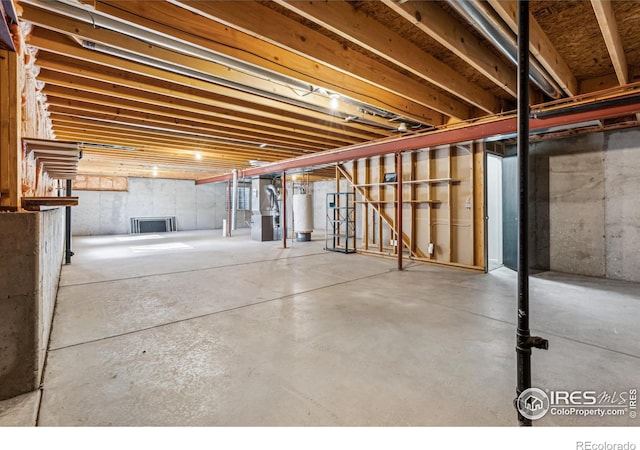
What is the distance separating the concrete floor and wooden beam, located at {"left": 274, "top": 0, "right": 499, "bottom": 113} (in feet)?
7.38

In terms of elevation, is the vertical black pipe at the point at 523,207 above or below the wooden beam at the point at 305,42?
below

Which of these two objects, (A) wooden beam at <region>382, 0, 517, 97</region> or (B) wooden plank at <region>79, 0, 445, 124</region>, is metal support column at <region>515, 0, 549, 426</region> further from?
(B) wooden plank at <region>79, 0, 445, 124</region>

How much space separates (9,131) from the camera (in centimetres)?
166

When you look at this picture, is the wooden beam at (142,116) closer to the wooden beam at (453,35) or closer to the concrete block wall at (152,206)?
the wooden beam at (453,35)

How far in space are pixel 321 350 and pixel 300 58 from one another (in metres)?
2.53

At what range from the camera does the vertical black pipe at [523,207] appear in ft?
3.45

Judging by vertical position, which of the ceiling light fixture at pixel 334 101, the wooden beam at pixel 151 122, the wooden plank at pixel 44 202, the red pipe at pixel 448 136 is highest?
the wooden beam at pixel 151 122

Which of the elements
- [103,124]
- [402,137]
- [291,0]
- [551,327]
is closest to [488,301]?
[551,327]

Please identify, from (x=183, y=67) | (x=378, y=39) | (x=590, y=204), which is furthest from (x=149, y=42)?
(x=590, y=204)

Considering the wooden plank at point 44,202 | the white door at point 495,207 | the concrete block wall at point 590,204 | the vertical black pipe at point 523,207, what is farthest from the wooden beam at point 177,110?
the concrete block wall at point 590,204

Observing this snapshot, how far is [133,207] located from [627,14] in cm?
1320

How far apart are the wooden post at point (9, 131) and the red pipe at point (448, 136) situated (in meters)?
4.20

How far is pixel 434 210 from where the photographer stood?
540 centimetres
